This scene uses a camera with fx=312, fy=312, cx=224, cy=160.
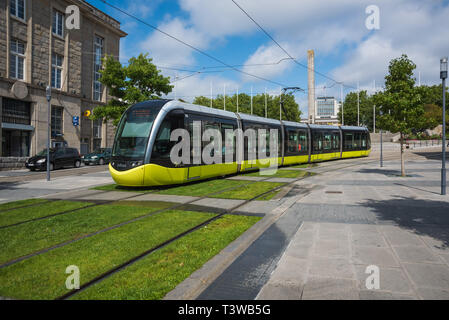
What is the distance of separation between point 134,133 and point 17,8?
2526cm

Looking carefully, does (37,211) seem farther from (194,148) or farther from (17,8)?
(17,8)

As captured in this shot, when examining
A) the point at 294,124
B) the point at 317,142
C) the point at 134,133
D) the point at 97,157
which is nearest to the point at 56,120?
the point at 97,157

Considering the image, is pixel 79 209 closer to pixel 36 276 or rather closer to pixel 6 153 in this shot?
pixel 36 276

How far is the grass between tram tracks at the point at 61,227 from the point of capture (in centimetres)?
507

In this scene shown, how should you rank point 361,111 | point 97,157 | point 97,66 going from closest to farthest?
point 97,157 < point 97,66 < point 361,111

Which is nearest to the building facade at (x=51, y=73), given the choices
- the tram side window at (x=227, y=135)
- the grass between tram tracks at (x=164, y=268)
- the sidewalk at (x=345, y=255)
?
the tram side window at (x=227, y=135)

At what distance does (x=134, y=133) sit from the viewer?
35.7 ft

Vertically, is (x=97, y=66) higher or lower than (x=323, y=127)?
higher

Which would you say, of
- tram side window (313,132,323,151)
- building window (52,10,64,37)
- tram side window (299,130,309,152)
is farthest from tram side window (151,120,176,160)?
building window (52,10,64,37)

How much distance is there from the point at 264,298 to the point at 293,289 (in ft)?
1.31

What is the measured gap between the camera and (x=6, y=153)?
90.6 feet

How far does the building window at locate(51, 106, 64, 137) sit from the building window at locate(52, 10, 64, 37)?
25.2ft

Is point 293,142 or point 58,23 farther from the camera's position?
point 58,23
